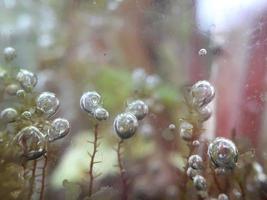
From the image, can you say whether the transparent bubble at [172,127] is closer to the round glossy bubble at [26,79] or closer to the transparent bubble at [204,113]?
the transparent bubble at [204,113]

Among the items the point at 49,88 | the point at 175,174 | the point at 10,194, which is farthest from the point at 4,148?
the point at 175,174

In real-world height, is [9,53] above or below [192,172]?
above

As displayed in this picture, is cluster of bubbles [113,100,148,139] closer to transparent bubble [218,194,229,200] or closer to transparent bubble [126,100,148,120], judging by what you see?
transparent bubble [126,100,148,120]

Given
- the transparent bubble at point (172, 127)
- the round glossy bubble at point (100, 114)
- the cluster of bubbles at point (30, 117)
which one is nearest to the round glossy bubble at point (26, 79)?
the cluster of bubbles at point (30, 117)

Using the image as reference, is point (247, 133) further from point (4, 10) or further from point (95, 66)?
point (4, 10)

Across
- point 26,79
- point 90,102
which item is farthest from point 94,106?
point 26,79

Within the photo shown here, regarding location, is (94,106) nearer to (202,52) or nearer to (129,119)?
(129,119)
